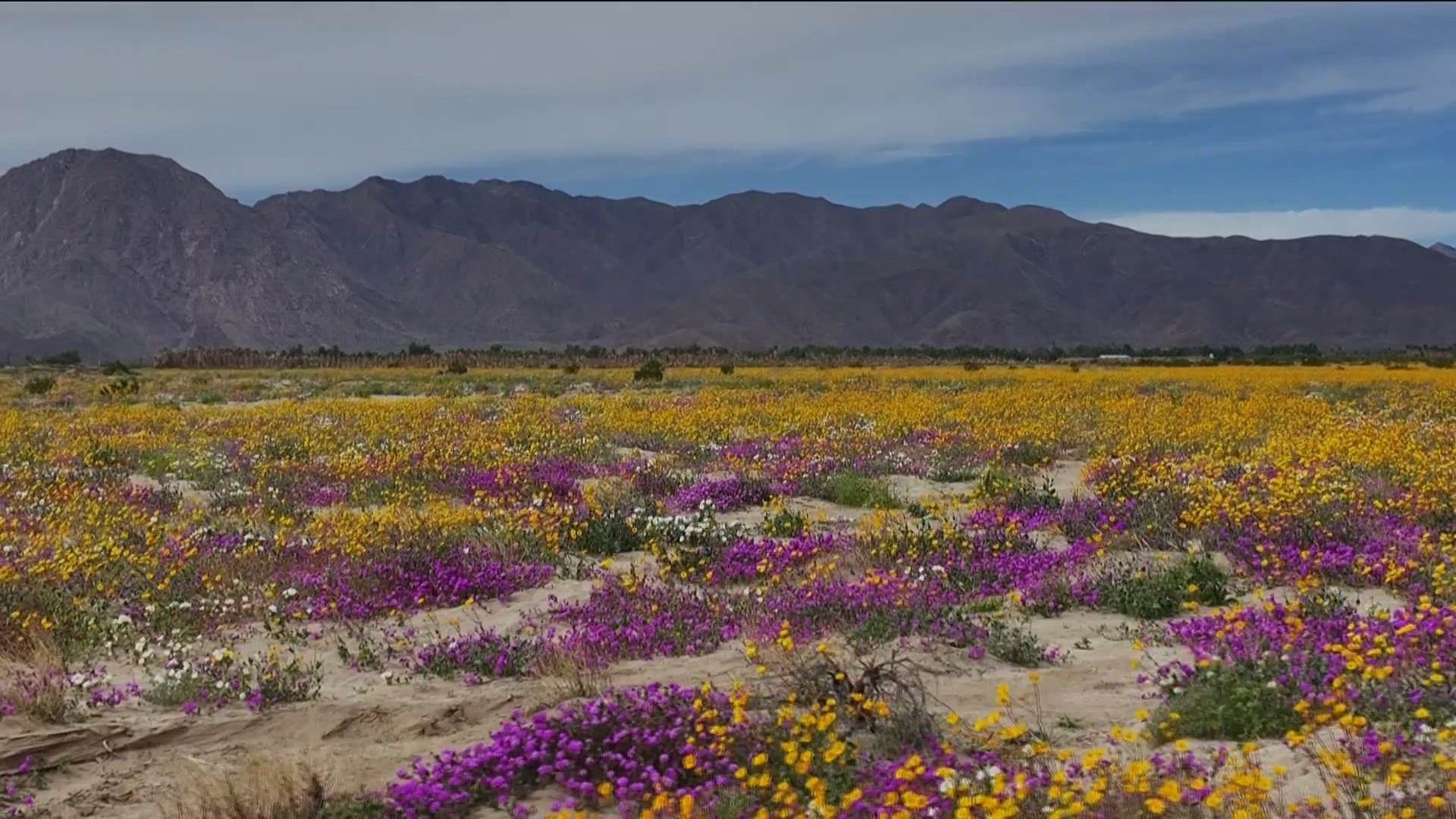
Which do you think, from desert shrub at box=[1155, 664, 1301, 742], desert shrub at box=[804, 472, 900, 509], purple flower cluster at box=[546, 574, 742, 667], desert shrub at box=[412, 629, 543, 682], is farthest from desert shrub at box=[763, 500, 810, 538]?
desert shrub at box=[1155, 664, 1301, 742]

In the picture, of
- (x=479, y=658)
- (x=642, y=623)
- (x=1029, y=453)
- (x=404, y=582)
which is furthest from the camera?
(x=1029, y=453)

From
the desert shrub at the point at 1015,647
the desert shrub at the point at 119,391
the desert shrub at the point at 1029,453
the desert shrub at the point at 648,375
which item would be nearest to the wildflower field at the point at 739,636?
the desert shrub at the point at 1015,647

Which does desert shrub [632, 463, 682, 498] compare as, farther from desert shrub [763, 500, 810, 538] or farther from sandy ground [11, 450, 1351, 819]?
sandy ground [11, 450, 1351, 819]

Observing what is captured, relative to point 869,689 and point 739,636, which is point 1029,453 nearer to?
point 739,636

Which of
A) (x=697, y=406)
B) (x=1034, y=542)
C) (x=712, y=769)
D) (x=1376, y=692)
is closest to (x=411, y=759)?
(x=712, y=769)

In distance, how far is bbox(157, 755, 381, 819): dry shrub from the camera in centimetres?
495

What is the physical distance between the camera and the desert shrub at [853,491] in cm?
1179

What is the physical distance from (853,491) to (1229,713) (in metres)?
6.72

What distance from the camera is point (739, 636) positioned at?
7230 millimetres

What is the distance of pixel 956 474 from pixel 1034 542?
426cm

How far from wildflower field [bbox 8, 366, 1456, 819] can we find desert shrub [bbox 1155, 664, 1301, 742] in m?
0.02

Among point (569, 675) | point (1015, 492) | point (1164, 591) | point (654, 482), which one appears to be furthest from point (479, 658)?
point (1015, 492)

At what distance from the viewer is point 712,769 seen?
5277mm

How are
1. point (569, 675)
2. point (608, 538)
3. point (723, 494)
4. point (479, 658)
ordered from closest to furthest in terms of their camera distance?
point (569, 675), point (479, 658), point (608, 538), point (723, 494)
